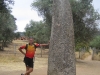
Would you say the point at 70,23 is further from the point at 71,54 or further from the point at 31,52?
the point at 31,52

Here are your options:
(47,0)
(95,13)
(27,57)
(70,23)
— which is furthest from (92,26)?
(70,23)

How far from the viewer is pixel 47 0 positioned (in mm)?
23109

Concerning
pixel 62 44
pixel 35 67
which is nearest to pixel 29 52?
pixel 62 44

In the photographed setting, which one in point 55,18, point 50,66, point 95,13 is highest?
point 95,13

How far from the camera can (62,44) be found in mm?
6500

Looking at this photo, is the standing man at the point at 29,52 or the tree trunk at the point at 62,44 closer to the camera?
the tree trunk at the point at 62,44

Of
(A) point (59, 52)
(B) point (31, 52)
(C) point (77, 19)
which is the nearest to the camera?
(A) point (59, 52)

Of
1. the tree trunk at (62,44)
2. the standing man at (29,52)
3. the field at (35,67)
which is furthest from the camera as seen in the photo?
the field at (35,67)

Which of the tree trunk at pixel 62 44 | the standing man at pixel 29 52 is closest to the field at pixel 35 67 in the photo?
the standing man at pixel 29 52

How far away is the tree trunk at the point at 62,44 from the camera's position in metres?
6.45

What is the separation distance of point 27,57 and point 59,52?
10.6 feet

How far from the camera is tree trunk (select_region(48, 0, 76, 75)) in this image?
21.2 ft

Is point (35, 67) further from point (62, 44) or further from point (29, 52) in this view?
point (62, 44)

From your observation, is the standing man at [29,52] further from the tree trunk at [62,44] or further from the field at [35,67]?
the field at [35,67]
